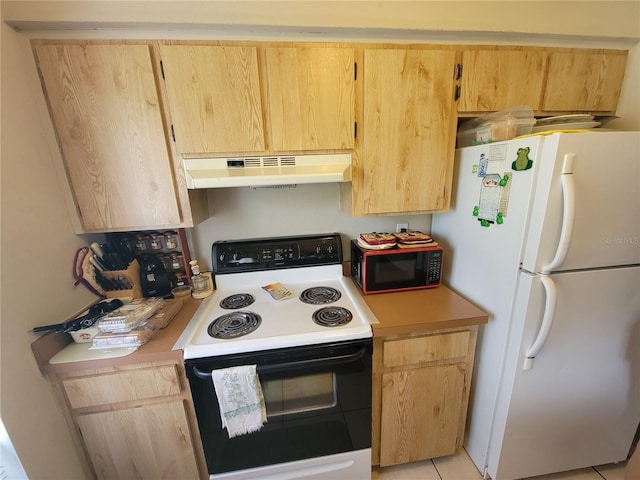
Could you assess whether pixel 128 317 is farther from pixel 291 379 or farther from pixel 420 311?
pixel 420 311

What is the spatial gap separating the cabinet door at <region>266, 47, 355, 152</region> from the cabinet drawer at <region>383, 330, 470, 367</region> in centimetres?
99

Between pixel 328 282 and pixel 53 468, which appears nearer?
pixel 53 468

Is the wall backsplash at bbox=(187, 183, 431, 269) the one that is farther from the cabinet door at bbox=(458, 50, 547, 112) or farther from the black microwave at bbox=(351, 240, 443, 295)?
the cabinet door at bbox=(458, 50, 547, 112)

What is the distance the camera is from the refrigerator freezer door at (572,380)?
1.05m

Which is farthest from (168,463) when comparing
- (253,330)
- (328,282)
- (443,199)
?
(443,199)

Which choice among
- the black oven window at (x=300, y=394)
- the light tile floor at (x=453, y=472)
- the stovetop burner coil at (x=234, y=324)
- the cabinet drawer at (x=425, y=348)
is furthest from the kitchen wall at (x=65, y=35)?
the light tile floor at (x=453, y=472)

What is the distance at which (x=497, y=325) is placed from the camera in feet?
3.95

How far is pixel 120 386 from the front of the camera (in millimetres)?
1051

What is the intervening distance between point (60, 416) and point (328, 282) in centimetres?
134

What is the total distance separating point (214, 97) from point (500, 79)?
1376 mm

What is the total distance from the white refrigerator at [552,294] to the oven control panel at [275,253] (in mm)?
769

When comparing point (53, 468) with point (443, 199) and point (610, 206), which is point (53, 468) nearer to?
point (443, 199)

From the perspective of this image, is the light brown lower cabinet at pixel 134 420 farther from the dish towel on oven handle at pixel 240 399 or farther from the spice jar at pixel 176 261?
the spice jar at pixel 176 261

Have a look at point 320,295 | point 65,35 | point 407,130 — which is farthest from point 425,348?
point 65,35
